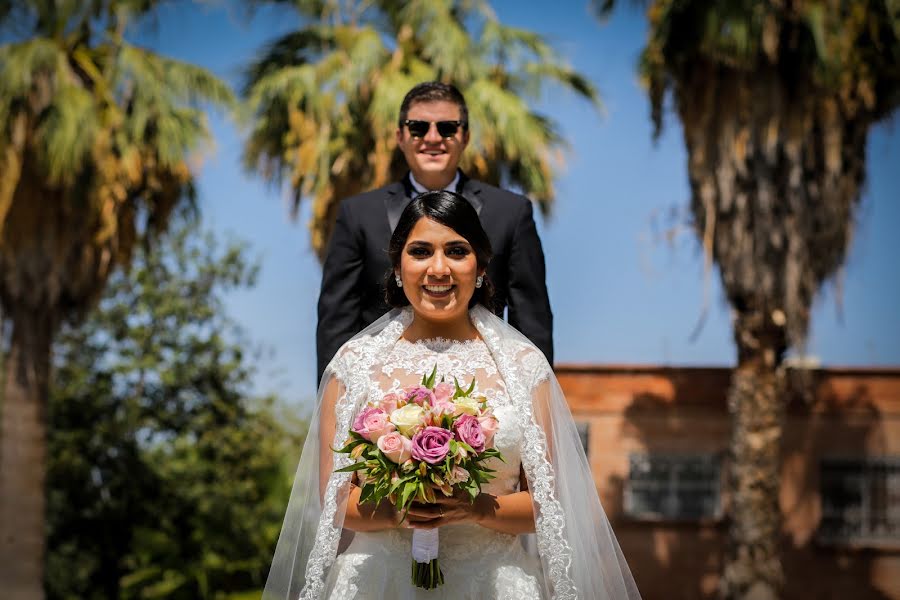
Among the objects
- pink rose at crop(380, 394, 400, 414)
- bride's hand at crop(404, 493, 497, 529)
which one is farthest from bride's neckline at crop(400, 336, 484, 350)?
bride's hand at crop(404, 493, 497, 529)

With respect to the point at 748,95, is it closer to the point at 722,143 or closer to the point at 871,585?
the point at 722,143

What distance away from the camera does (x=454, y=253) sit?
3.62 meters

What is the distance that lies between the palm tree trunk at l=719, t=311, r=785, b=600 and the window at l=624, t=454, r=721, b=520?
5009 mm

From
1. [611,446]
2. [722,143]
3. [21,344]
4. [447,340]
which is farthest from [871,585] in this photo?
[447,340]

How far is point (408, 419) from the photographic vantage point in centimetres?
327

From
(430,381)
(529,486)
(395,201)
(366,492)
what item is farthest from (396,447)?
(395,201)

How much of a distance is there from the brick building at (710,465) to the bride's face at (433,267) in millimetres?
16074

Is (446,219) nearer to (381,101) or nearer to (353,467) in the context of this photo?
(353,467)

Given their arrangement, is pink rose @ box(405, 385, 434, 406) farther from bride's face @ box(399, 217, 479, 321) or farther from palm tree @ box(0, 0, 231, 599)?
palm tree @ box(0, 0, 231, 599)

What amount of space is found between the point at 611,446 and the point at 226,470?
773 centimetres

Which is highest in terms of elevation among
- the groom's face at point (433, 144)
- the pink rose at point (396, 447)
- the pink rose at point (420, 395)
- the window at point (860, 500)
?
the groom's face at point (433, 144)

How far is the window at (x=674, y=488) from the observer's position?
19422 mm

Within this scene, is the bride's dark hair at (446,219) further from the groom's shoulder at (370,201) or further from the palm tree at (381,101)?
the palm tree at (381,101)

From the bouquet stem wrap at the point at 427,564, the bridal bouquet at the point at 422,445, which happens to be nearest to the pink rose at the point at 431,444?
the bridal bouquet at the point at 422,445
